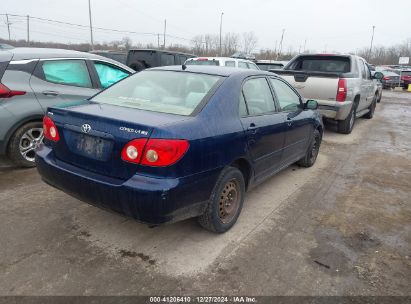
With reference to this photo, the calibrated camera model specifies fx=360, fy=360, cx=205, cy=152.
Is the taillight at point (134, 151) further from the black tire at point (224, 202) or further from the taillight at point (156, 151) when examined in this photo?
the black tire at point (224, 202)

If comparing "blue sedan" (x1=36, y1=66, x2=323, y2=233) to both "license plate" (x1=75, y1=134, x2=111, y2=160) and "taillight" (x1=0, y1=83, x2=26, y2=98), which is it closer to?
"license plate" (x1=75, y1=134, x2=111, y2=160)

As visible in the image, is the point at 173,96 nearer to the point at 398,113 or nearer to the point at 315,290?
the point at 315,290

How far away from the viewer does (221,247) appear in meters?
3.29

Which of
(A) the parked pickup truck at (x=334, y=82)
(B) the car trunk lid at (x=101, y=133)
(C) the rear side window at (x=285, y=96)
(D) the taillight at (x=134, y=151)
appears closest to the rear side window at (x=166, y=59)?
(A) the parked pickup truck at (x=334, y=82)

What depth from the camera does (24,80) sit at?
485 centimetres

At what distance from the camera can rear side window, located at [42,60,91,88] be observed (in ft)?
17.0

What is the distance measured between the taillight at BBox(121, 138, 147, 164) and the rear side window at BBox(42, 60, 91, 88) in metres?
3.06

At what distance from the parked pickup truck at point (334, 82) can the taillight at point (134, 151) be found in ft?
19.8

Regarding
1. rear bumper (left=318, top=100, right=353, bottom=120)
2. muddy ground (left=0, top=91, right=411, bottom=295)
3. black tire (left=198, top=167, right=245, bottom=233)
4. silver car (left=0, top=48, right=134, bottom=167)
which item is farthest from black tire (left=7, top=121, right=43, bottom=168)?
rear bumper (left=318, top=100, right=353, bottom=120)

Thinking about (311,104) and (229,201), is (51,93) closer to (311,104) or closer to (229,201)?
(229,201)

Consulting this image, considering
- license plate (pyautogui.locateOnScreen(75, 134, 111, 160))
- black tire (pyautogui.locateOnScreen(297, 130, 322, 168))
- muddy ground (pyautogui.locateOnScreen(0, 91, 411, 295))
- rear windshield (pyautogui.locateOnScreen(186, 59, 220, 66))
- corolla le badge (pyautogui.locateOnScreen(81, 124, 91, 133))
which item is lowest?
muddy ground (pyautogui.locateOnScreen(0, 91, 411, 295))

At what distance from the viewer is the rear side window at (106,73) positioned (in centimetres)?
587

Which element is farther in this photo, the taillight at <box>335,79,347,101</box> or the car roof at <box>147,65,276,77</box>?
the taillight at <box>335,79,347,101</box>

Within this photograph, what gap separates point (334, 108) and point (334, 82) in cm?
55
